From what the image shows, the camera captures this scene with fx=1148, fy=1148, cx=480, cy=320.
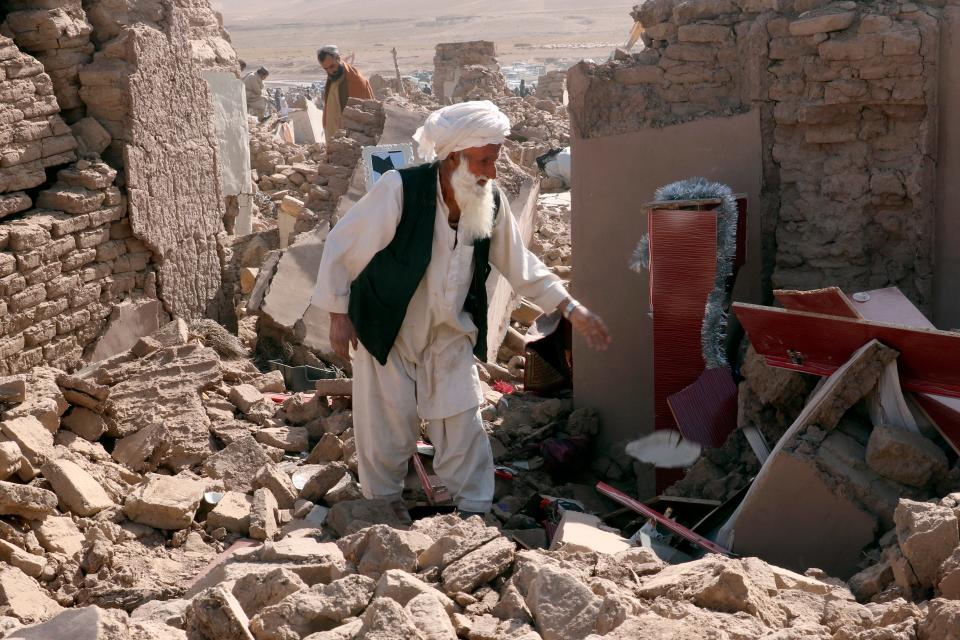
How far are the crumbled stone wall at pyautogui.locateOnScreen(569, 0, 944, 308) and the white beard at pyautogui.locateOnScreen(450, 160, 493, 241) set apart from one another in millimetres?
1595

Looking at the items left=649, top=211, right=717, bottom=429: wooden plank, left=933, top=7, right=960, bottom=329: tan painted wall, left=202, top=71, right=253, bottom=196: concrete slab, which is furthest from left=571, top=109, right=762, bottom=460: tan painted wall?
left=202, top=71, right=253, bottom=196: concrete slab

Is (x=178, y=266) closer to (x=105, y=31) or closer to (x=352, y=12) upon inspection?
(x=105, y=31)

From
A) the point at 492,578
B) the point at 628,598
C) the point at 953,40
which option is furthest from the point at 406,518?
the point at 953,40

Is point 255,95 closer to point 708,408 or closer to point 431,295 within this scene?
point 708,408

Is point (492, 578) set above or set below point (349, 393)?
above

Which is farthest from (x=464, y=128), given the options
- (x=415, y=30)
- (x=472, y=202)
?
(x=415, y=30)

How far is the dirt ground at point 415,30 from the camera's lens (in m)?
55.8

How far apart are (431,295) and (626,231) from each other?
175cm

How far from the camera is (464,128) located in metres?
4.21

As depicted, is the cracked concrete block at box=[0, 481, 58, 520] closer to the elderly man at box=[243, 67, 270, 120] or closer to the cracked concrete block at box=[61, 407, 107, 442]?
the cracked concrete block at box=[61, 407, 107, 442]

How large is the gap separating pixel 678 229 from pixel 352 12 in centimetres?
8830

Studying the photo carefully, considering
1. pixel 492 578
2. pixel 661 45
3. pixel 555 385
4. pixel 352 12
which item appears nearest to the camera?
pixel 492 578

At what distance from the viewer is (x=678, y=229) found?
16.5 feet

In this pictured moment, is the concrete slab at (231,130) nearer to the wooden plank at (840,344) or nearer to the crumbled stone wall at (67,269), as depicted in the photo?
the crumbled stone wall at (67,269)
